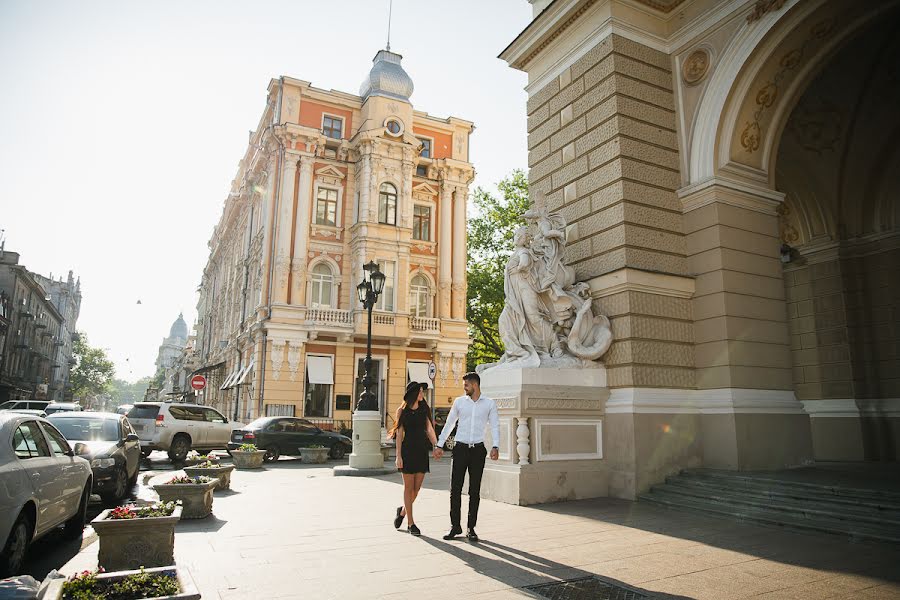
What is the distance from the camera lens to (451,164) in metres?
33.8

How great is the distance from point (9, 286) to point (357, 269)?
43329 mm

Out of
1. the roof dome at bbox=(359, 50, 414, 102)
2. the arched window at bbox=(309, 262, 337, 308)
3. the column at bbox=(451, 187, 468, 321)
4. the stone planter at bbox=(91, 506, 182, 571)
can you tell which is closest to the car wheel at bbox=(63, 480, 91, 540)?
the stone planter at bbox=(91, 506, 182, 571)

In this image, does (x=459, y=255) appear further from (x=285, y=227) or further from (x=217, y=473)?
(x=217, y=473)

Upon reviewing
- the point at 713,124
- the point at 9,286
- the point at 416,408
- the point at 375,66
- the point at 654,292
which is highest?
the point at 375,66

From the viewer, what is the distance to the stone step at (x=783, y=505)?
20.5ft

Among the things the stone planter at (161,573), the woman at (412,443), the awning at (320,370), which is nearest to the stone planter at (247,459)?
the woman at (412,443)

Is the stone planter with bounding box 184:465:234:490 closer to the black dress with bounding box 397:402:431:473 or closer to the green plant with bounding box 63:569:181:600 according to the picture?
the black dress with bounding box 397:402:431:473

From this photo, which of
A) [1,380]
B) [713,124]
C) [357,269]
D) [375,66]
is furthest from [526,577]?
[1,380]

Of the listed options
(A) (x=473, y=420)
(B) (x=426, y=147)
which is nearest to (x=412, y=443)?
(A) (x=473, y=420)

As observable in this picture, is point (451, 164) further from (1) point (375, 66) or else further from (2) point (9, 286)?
(2) point (9, 286)

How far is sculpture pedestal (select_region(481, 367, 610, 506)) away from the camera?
875 cm

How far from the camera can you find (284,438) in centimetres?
1938

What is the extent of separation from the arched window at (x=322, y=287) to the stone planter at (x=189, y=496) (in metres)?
22.4

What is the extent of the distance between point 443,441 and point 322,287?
80.8ft
